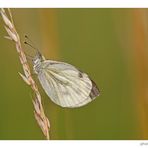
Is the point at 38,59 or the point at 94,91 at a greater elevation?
the point at 38,59

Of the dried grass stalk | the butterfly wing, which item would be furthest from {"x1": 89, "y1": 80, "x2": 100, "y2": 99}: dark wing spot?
the dried grass stalk

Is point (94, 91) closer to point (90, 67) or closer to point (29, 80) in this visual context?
point (90, 67)

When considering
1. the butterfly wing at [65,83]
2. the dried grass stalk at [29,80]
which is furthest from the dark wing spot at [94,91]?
the dried grass stalk at [29,80]

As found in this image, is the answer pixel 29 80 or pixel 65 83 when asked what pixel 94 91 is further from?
pixel 29 80

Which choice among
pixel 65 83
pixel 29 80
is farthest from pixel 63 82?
pixel 29 80

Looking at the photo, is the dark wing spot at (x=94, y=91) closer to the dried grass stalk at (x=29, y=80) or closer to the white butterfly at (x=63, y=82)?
the white butterfly at (x=63, y=82)
